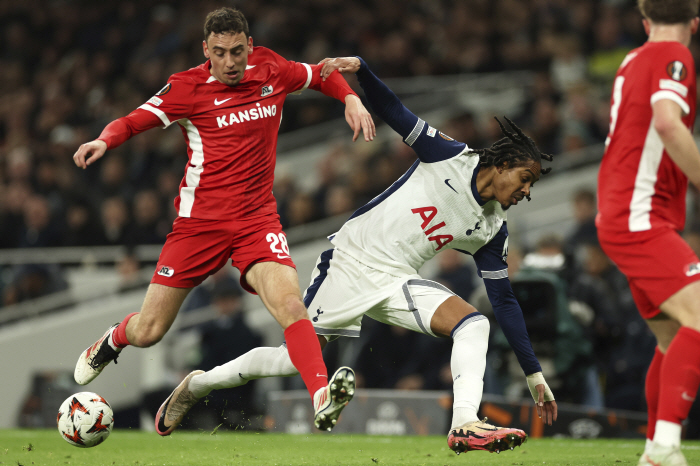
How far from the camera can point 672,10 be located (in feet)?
12.1

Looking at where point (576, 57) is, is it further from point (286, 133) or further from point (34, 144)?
point (34, 144)

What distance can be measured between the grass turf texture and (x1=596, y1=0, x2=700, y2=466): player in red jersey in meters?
1.52

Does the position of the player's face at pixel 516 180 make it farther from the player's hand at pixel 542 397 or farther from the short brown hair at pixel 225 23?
the short brown hair at pixel 225 23

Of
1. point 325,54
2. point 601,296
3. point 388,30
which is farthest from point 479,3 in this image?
point 601,296

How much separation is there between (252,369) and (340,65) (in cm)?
197

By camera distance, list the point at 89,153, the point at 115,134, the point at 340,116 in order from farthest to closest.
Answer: the point at 340,116, the point at 115,134, the point at 89,153

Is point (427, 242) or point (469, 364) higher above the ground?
point (427, 242)

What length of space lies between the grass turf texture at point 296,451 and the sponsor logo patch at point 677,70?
7.93ft

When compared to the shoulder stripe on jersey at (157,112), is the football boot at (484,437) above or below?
below

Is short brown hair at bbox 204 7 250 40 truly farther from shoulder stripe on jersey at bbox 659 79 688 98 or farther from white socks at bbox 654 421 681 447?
white socks at bbox 654 421 681 447

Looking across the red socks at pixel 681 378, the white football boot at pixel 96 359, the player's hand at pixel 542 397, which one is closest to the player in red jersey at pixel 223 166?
the white football boot at pixel 96 359

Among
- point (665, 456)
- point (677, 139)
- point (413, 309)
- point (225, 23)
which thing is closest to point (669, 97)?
point (677, 139)

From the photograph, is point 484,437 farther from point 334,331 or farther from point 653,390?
point 334,331

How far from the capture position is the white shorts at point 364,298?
4961 mm
